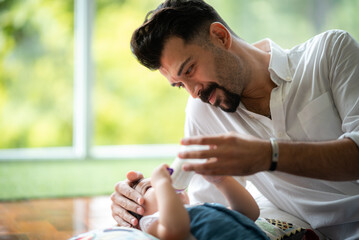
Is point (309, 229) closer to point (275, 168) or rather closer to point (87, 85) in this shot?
point (275, 168)

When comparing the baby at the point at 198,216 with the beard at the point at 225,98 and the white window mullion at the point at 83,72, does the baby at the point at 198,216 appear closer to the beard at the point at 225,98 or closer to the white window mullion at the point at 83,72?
the beard at the point at 225,98

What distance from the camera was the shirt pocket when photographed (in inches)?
68.2

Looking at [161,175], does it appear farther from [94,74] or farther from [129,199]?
[94,74]

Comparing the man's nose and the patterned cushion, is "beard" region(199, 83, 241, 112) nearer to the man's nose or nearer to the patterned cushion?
the man's nose

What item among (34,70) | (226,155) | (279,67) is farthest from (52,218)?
(34,70)

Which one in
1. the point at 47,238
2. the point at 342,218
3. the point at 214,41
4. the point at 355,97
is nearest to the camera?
the point at 355,97

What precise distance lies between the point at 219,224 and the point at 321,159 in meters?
0.37

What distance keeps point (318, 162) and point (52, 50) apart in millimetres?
4122

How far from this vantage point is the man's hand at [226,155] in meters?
1.27

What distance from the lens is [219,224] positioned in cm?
145

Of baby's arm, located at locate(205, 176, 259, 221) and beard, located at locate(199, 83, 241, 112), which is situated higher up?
beard, located at locate(199, 83, 241, 112)

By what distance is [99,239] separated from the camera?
139cm

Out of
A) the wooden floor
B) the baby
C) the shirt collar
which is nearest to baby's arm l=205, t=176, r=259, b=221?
the baby

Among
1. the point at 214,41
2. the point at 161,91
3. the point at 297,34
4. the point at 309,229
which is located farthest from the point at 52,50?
the point at 309,229
